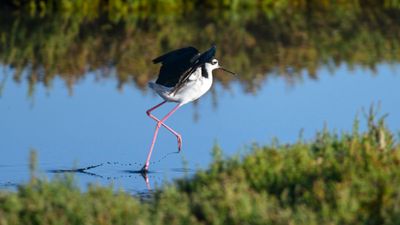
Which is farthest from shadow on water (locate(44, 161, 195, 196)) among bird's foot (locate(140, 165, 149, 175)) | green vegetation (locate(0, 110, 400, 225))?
green vegetation (locate(0, 110, 400, 225))

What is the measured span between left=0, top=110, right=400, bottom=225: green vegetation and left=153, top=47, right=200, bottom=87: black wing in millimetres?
1956

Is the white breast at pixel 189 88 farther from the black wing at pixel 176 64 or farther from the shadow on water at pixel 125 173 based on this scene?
the shadow on water at pixel 125 173

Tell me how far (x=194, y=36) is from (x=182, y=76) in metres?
4.36

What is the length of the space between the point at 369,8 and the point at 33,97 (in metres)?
5.79

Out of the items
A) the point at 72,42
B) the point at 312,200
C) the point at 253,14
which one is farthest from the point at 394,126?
the point at 253,14

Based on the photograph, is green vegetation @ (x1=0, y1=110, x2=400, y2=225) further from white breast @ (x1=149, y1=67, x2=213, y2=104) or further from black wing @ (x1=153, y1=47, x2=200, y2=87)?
white breast @ (x1=149, y1=67, x2=213, y2=104)

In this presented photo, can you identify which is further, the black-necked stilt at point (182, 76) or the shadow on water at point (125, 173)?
the black-necked stilt at point (182, 76)

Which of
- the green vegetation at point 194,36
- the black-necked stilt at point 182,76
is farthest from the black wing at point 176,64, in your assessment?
the green vegetation at point 194,36

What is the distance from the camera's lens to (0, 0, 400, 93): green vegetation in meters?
10.9

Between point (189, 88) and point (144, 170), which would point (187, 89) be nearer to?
point (189, 88)

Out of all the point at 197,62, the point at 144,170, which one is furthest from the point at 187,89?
the point at 144,170

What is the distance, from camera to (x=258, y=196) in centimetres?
495

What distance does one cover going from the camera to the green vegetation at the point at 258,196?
480 centimetres

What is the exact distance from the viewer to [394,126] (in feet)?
27.3
